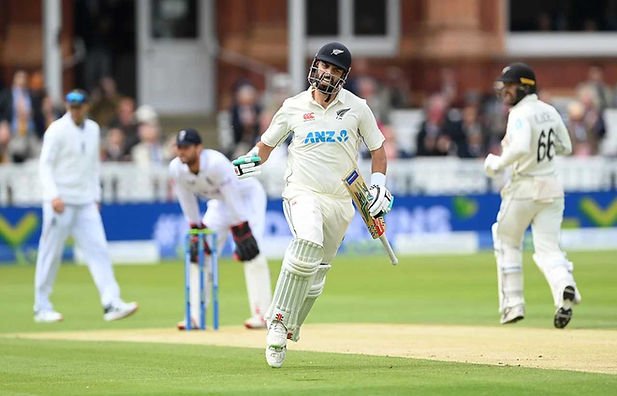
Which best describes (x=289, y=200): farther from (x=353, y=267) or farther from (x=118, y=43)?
(x=118, y=43)

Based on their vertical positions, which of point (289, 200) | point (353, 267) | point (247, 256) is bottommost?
point (353, 267)

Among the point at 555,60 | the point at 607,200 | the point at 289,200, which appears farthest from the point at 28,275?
the point at 555,60

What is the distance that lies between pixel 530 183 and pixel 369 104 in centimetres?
1230

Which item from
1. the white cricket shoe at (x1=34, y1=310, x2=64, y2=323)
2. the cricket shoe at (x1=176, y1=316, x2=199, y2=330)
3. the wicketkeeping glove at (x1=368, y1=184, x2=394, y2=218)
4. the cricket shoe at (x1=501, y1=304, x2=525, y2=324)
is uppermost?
the wicketkeeping glove at (x1=368, y1=184, x2=394, y2=218)

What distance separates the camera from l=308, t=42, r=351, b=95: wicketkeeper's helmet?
34.4 feet

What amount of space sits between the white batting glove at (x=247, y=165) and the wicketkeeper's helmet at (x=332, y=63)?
24.1 inches

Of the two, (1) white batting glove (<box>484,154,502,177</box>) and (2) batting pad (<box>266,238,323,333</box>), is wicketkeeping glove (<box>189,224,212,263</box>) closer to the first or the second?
(1) white batting glove (<box>484,154,502,177</box>)

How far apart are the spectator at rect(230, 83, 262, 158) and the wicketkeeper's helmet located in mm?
13123

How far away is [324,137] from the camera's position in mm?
10586

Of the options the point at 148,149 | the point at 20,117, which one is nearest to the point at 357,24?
the point at 148,149

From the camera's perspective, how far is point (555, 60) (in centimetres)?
2900

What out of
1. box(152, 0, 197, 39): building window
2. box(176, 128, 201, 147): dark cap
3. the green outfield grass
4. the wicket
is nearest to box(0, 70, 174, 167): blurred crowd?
the green outfield grass

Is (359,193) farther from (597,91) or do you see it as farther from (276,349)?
(597,91)

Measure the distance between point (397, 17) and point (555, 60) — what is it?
2.88 meters
